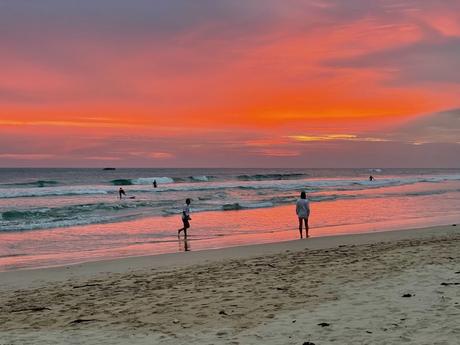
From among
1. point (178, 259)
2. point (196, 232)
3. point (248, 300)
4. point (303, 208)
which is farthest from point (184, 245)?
point (248, 300)

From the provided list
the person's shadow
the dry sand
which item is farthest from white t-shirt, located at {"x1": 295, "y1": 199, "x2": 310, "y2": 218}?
the dry sand

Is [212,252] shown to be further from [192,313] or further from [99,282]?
[192,313]

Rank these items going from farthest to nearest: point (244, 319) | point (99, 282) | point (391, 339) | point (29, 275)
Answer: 1. point (29, 275)
2. point (99, 282)
3. point (244, 319)
4. point (391, 339)

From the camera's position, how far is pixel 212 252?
14.6 metres

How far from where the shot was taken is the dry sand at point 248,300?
612cm

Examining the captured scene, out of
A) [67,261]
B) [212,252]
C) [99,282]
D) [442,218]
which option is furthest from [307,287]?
[442,218]

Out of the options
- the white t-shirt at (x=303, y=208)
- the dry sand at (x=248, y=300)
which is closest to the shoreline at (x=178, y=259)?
the dry sand at (x=248, y=300)

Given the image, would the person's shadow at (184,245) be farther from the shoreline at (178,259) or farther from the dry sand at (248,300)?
the dry sand at (248,300)

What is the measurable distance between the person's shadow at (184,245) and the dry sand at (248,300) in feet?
9.82

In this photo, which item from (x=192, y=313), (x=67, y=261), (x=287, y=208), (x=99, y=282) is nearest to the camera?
(x=192, y=313)

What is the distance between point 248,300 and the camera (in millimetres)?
7766

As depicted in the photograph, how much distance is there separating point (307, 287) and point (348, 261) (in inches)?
110

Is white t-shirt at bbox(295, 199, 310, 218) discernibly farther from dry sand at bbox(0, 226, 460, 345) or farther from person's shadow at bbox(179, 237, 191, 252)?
dry sand at bbox(0, 226, 460, 345)

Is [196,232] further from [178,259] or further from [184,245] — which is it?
[178,259]
